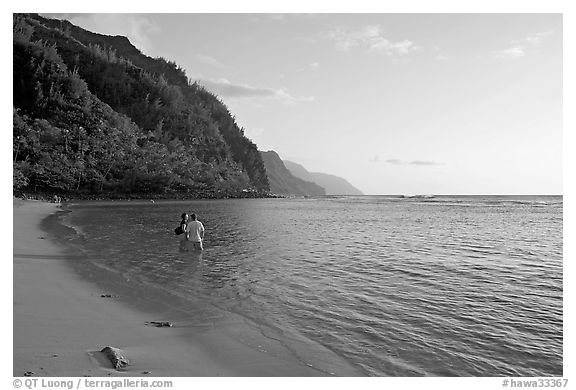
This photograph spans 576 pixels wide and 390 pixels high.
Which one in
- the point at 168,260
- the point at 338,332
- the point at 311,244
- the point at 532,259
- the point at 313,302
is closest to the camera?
the point at 338,332

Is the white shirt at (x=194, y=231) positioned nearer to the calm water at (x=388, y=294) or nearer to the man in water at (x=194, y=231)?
the man in water at (x=194, y=231)

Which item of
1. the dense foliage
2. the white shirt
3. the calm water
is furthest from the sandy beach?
the dense foliage

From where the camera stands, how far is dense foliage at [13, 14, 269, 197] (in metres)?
108

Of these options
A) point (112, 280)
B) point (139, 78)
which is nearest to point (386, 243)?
point (112, 280)

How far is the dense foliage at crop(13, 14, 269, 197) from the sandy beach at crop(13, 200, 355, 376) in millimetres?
90008

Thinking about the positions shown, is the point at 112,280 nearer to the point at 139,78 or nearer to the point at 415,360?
the point at 415,360

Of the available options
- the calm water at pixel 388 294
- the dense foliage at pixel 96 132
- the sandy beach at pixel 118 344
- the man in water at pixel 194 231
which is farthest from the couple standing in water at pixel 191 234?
the dense foliage at pixel 96 132

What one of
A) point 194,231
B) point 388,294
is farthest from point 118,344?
point 194,231

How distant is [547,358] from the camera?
8227 mm

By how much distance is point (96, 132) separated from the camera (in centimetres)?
13162

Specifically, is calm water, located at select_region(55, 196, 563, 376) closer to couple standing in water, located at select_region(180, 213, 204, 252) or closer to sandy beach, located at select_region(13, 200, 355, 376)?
couple standing in water, located at select_region(180, 213, 204, 252)

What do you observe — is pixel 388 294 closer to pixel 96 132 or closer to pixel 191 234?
pixel 191 234

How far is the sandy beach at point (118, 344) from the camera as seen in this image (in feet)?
21.2
